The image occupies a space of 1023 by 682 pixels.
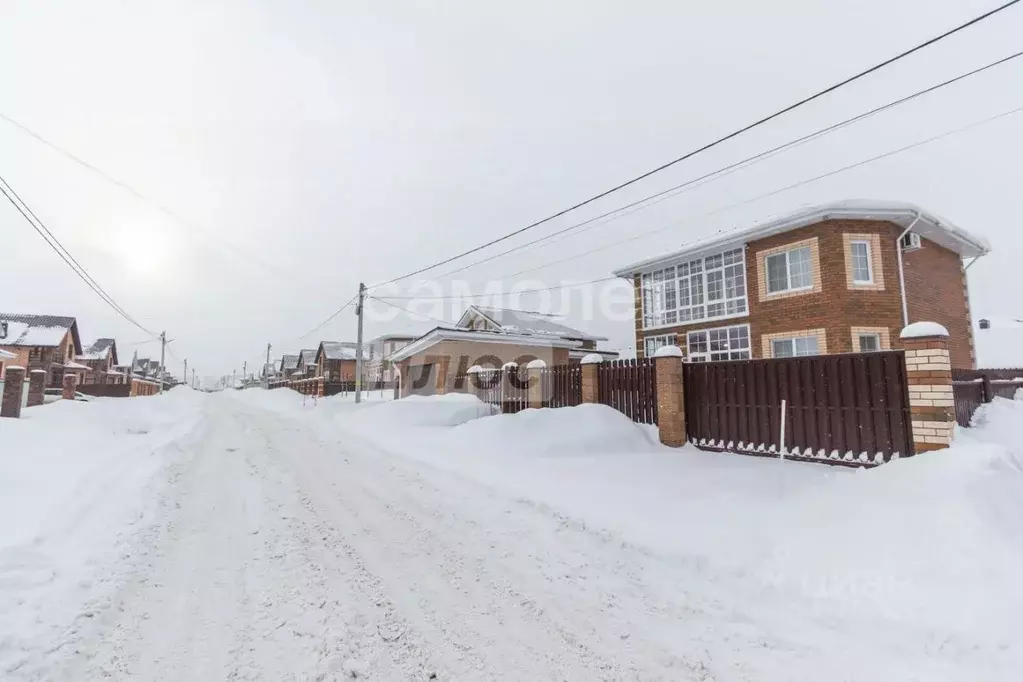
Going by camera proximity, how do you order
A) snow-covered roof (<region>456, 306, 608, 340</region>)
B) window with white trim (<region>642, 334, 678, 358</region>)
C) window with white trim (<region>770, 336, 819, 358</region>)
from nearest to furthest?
window with white trim (<region>770, 336, 819, 358</region>) < window with white trim (<region>642, 334, 678, 358</region>) < snow-covered roof (<region>456, 306, 608, 340</region>)

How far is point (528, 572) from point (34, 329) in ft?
168

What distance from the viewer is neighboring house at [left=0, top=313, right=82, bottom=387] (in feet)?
112

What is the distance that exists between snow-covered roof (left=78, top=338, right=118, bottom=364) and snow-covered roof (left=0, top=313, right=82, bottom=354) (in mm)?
17134

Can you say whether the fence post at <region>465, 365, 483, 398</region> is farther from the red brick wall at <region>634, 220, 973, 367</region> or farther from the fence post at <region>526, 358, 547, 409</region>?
the red brick wall at <region>634, 220, 973, 367</region>

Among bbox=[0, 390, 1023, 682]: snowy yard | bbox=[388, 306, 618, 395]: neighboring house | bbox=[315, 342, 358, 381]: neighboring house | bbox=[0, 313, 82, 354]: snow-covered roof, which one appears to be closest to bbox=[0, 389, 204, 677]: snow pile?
bbox=[0, 390, 1023, 682]: snowy yard

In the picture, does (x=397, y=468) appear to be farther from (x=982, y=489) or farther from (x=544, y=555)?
(x=982, y=489)

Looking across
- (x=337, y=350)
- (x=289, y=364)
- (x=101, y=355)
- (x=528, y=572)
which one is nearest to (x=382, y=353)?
(x=337, y=350)

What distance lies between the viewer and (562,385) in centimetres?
1216

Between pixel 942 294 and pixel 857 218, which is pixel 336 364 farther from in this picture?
pixel 942 294

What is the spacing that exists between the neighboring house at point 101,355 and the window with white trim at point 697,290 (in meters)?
61.0

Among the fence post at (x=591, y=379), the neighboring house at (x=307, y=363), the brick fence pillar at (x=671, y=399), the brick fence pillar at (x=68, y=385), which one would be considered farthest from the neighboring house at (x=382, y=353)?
the brick fence pillar at (x=671, y=399)

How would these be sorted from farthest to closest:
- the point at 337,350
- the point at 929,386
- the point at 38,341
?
the point at 337,350
the point at 38,341
the point at 929,386

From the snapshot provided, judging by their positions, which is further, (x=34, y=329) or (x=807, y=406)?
(x=34, y=329)

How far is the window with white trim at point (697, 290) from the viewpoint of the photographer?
665 inches
